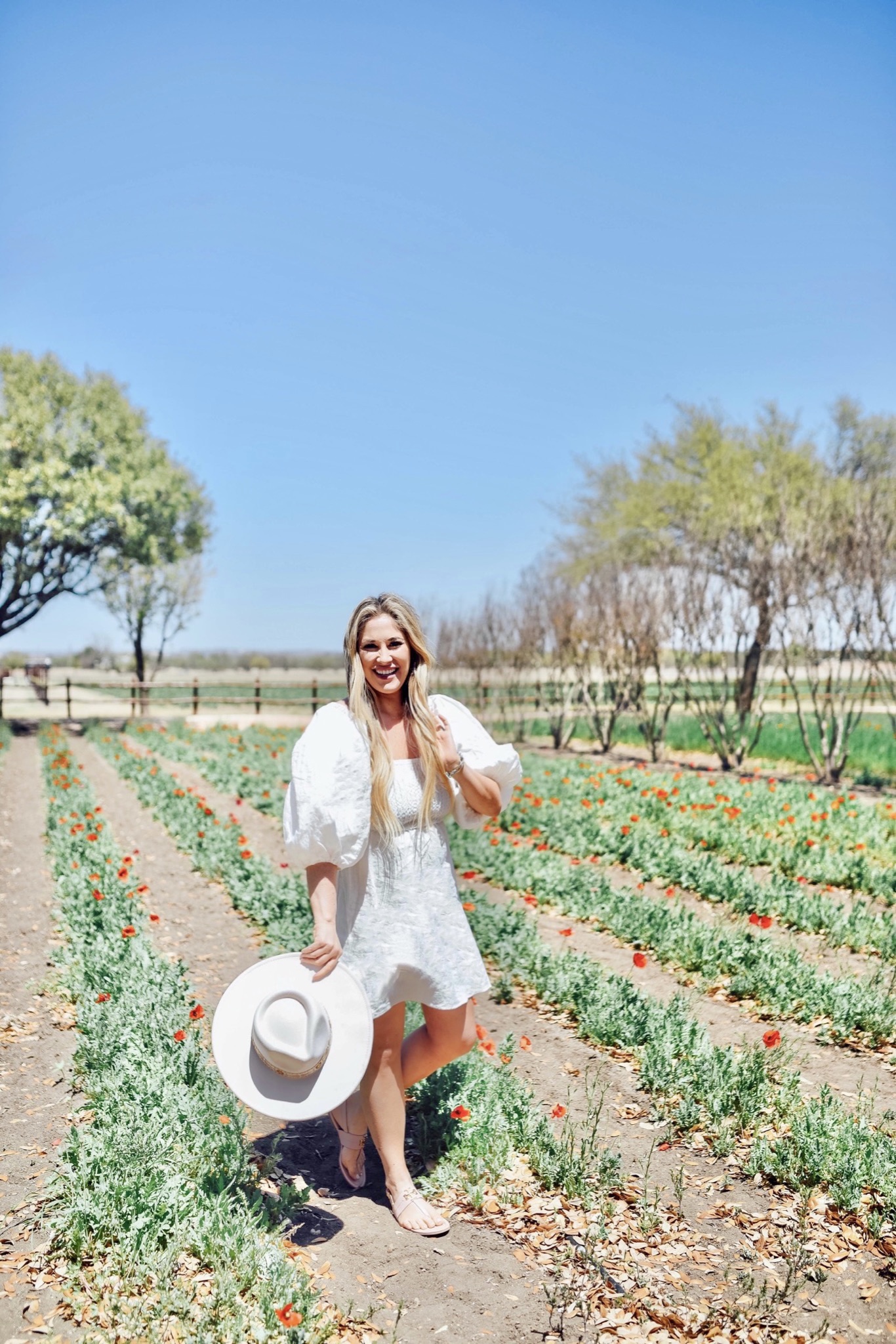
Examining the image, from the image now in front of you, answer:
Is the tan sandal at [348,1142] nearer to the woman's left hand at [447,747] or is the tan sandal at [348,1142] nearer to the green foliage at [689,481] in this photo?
the woman's left hand at [447,747]

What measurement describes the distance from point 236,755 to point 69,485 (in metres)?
11.0

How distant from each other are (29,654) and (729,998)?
55424 millimetres

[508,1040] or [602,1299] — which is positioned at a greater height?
[508,1040]

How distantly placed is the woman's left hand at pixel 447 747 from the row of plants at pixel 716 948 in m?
2.98

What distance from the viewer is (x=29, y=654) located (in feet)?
182

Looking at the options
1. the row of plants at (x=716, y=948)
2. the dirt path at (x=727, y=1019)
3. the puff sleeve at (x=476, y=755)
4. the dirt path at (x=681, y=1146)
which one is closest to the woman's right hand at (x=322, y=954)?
the puff sleeve at (x=476, y=755)

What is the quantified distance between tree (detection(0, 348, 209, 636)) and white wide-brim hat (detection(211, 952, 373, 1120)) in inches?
882

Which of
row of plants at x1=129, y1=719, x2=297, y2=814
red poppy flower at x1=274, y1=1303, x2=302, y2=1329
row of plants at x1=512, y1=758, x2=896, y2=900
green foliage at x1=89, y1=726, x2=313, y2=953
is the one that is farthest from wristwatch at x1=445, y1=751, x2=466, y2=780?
row of plants at x1=129, y1=719, x2=297, y2=814

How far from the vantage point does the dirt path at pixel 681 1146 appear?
324 centimetres

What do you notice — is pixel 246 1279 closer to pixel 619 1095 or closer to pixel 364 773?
pixel 364 773

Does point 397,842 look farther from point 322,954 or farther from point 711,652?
point 711,652

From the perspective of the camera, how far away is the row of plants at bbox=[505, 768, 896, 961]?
6.64 metres

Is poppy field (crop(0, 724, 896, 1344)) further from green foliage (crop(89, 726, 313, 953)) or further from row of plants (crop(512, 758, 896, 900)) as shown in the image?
row of plants (crop(512, 758, 896, 900))

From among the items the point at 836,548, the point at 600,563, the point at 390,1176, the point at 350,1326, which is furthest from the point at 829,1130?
the point at 600,563
